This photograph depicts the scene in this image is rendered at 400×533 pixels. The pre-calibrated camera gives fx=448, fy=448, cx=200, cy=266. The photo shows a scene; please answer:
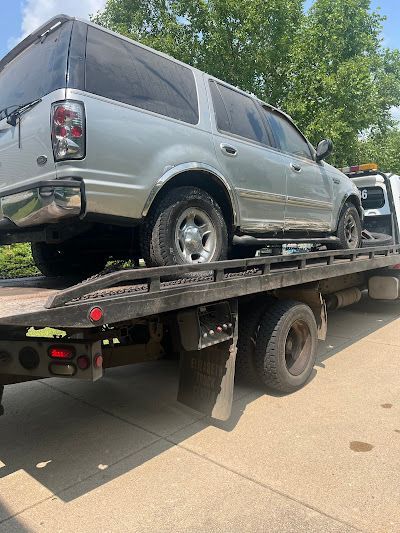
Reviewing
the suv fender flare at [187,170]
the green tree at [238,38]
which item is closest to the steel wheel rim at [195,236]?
the suv fender flare at [187,170]

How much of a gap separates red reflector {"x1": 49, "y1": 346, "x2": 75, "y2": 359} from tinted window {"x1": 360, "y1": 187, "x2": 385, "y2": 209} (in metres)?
6.63

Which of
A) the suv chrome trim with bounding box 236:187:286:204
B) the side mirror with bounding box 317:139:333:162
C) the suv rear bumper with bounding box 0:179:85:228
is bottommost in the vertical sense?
the suv rear bumper with bounding box 0:179:85:228

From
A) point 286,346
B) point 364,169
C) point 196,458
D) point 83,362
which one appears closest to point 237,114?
point 286,346

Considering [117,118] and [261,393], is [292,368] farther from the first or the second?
[117,118]

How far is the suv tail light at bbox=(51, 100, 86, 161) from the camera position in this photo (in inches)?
104

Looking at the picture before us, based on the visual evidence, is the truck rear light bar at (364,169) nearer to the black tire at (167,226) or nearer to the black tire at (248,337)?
the black tire at (248,337)

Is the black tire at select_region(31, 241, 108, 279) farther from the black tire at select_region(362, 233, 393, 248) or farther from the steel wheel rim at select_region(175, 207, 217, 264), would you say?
the black tire at select_region(362, 233, 393, 248)

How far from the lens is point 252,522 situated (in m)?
2.33

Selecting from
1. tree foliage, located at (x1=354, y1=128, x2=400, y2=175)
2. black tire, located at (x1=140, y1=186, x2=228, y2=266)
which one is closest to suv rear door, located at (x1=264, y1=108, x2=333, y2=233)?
black tire, located at (x1=140, y1=186, x2=228, y2=266)

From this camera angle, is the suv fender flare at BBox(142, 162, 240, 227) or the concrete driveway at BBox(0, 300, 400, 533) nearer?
the concrete driveway at BBox(0, 300, 400, 533)

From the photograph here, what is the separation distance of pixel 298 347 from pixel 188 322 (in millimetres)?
1725

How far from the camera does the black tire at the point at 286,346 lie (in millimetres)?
3938

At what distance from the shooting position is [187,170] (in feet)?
10.7

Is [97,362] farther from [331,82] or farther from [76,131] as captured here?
[331,82]
